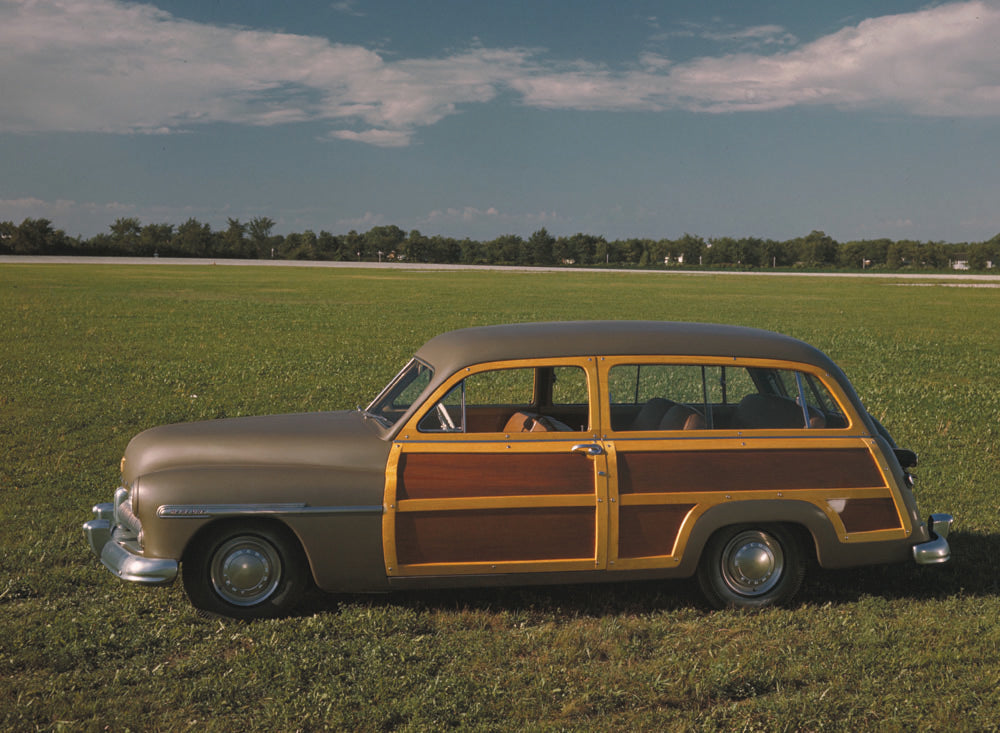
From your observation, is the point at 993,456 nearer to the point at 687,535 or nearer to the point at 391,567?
the point at 687,535

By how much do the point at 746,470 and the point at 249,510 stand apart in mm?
2831

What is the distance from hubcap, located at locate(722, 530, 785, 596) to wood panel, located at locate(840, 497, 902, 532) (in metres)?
0.44

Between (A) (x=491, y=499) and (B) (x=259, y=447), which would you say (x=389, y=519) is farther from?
(B) (x=259, y=447)

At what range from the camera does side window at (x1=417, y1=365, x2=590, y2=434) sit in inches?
204

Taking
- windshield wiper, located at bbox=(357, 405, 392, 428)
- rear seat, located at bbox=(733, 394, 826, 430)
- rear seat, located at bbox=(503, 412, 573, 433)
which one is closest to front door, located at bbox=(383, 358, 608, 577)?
rear seat, located at bbox=(503, 412, 573, 433)

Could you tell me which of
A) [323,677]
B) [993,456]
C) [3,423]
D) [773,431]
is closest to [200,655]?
[323,677]

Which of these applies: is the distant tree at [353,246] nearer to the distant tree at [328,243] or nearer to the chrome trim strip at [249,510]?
the distant tree at [328,243]

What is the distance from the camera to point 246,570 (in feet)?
16.6

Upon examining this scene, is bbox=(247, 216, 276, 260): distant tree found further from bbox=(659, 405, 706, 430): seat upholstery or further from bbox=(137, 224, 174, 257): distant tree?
bbox=(659, 405, 706, 430): seat upholstery

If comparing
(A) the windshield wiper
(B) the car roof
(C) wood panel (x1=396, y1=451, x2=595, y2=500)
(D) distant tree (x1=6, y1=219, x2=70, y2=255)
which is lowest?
(C) wood panel (x1=396, y1=451, x2=595, y2=500)

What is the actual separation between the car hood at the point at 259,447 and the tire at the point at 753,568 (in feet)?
6.80

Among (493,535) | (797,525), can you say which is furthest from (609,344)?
(797,525)

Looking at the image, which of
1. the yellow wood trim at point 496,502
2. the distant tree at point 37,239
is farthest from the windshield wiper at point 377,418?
the distant tree at point 37,239

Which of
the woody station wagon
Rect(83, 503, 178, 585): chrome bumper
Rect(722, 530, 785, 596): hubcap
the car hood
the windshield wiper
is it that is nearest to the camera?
Rect(83, 503, 178, 585): chrome bumper
